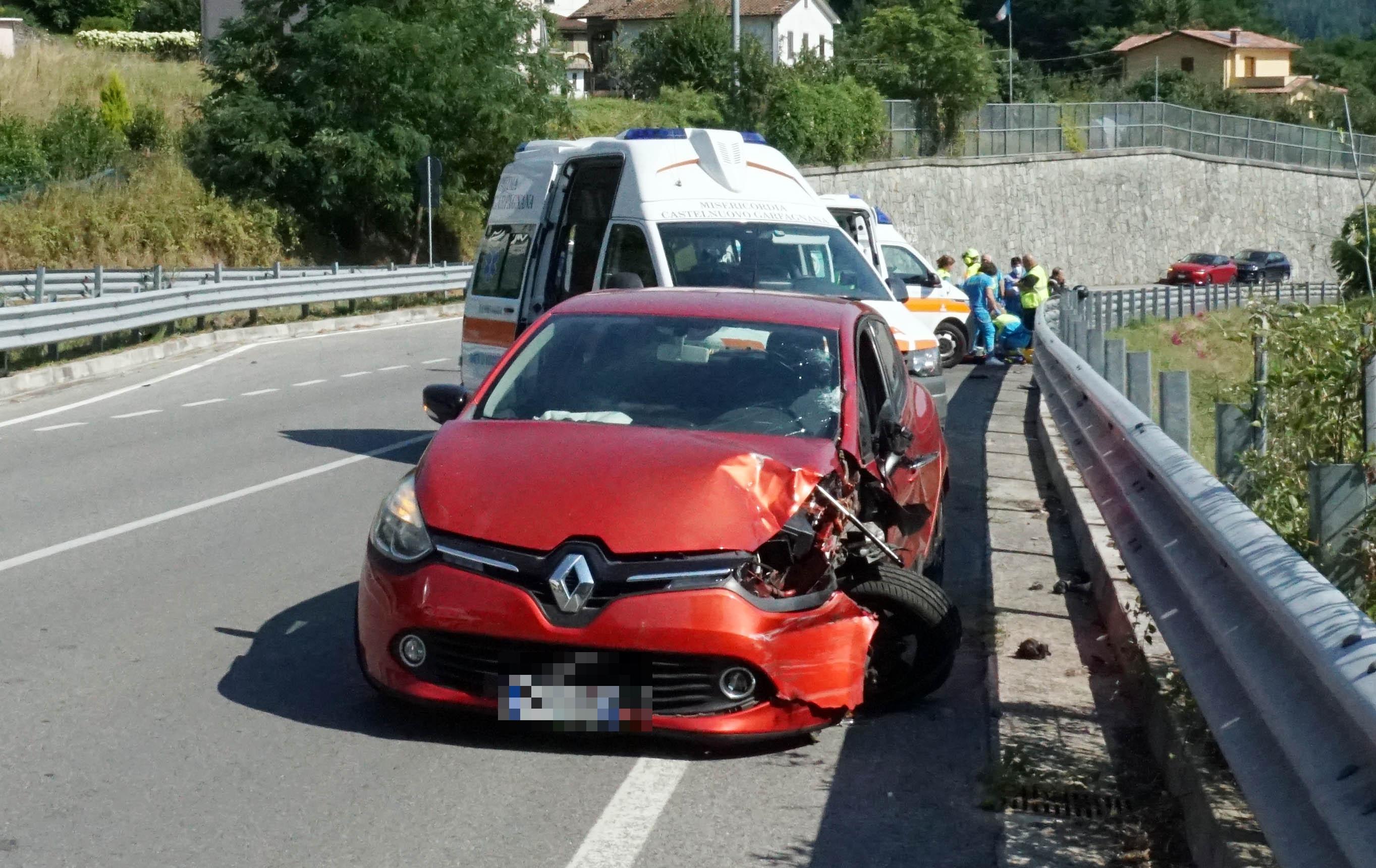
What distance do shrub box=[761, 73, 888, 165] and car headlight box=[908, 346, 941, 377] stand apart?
41.7 m

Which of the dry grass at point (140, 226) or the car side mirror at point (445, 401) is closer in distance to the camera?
the car side mirror at point (445, 401)

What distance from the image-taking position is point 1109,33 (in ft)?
384

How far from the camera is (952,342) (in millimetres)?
25078

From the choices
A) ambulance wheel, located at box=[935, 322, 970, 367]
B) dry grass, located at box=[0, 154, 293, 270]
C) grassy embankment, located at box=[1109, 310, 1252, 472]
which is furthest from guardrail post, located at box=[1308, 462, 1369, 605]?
dry grass, located at box=[0, 154, 293, 270]

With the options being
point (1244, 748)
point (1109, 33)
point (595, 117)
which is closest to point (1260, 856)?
point (1244, 748)

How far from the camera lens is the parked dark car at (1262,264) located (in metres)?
63.6

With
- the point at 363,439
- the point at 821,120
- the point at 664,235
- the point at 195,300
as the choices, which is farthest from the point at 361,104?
the point at 664,235

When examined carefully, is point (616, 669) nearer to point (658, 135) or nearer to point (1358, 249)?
point (1358, 249)

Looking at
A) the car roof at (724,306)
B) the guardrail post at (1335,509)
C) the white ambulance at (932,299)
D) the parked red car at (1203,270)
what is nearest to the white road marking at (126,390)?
the white ambulance at (932,299)

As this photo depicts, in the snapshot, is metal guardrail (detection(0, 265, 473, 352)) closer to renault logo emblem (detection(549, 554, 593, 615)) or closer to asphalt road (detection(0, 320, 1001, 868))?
asphalt road (detection(0, 320, 1001, 868))

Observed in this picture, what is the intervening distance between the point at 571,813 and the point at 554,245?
8949mm

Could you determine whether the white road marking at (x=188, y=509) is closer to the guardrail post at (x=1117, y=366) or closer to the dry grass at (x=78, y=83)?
the guardrail post at (x=1117, y=366)

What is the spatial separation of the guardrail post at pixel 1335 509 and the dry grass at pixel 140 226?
131 ft

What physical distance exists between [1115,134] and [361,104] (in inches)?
1352
